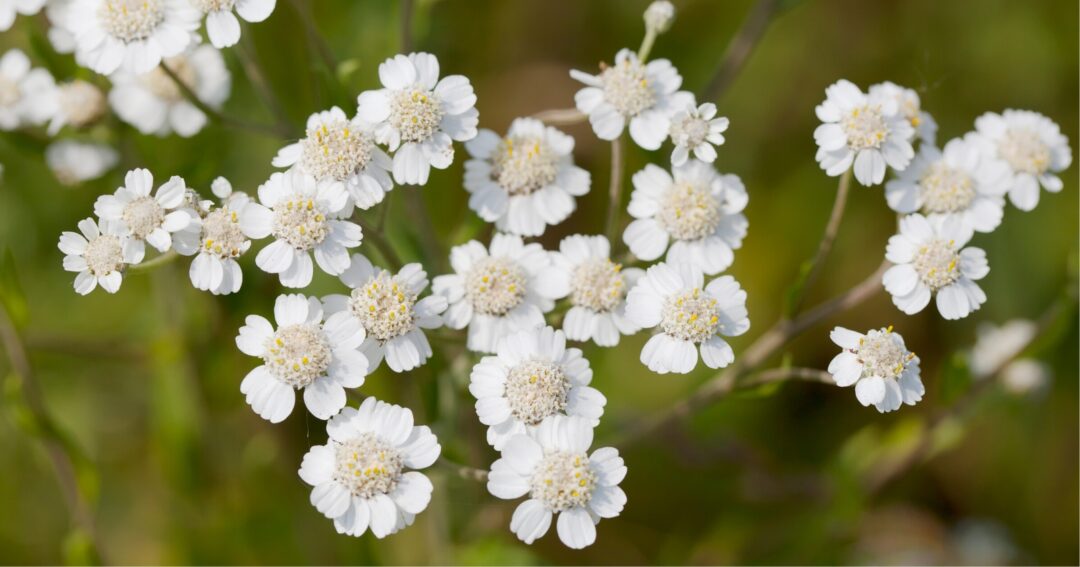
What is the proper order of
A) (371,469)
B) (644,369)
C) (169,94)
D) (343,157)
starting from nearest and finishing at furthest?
1. (371,469)
2. (343,157)
3. (169,94)
4. (644,369)

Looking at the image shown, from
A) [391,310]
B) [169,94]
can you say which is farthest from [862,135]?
[169,94]

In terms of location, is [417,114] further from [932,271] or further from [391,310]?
[932,271]

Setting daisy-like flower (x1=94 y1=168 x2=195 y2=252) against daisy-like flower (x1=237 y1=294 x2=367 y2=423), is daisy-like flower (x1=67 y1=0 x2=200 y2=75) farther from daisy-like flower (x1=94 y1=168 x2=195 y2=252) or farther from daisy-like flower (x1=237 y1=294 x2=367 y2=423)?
daisy-like flower (x1=237 y1=294 x2=367 y2=423)

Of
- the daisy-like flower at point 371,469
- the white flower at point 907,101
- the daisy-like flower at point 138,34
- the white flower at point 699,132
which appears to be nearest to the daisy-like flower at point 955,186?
the white flower at point 907,101

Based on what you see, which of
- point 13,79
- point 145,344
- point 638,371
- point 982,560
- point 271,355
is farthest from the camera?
point 638,371

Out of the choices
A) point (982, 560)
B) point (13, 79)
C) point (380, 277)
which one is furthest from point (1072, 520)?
point (13, 79)

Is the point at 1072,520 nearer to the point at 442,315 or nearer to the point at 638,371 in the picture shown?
the point at 638,371
